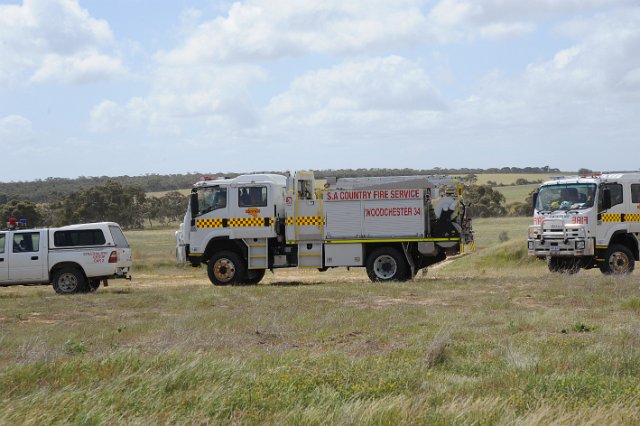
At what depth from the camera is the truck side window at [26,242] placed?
71.1 feet

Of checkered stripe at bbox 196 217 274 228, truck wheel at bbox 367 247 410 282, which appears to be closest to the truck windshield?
truck wheel at bbox 367 247 410 282

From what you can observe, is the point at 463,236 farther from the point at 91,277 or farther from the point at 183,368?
the point at 183,368

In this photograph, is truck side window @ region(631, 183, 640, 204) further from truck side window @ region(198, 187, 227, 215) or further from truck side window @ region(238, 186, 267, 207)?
truck side window @ region(198, 187, 227, 215)

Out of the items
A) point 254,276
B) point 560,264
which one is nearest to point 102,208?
point 254,276

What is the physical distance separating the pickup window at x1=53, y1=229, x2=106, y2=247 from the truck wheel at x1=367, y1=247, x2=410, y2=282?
6.94 m

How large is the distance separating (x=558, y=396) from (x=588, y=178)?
16.0 metres

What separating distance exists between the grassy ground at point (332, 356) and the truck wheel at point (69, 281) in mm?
1879

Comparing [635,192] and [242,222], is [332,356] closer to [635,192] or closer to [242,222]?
[242,222]

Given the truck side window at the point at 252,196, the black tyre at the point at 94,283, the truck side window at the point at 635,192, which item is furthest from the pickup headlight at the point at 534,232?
the black tyre at the point at 94,283

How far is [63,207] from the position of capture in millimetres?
72562

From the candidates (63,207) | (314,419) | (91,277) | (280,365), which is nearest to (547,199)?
(91,277)

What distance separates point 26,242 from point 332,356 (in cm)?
1413

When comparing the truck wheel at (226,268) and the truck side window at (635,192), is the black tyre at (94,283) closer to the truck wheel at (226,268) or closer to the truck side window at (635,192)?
the truck wheel at (226,268)

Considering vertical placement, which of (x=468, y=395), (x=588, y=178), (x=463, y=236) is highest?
(x=588, y=178)
